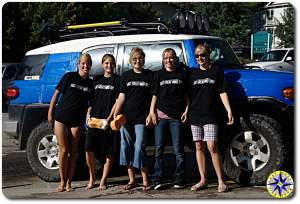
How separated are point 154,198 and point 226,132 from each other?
4.03 feet

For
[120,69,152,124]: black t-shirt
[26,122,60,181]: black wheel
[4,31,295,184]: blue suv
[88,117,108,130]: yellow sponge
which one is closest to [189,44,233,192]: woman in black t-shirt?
[4,31,295,184]: blue suv

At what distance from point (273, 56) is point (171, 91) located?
10904 millimetres

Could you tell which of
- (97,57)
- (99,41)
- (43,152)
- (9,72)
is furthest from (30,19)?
(43,152)

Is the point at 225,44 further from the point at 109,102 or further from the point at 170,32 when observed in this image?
the point at 109,102

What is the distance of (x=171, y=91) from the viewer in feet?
19.5

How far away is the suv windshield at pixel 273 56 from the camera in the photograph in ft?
51.8

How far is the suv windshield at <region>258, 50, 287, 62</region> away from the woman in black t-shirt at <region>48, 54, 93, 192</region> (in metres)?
10.5

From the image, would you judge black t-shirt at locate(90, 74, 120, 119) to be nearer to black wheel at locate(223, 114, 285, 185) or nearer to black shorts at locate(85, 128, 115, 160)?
black shorts at locate(85, 128, 115, 160)

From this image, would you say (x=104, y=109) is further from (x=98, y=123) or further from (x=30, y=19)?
(x=30, y=19)

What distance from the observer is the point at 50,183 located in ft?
22.3

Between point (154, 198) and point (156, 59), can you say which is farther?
point (156, 59)

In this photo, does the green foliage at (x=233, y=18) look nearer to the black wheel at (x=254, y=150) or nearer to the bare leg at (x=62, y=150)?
the black wheel at (x=254, y=150)

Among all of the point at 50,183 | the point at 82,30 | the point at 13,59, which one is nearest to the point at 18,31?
the point at 13,59

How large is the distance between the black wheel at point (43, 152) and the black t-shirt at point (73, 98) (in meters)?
0.79
